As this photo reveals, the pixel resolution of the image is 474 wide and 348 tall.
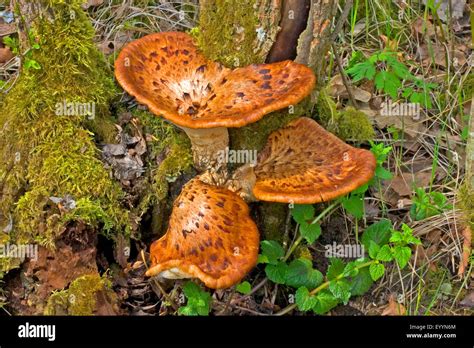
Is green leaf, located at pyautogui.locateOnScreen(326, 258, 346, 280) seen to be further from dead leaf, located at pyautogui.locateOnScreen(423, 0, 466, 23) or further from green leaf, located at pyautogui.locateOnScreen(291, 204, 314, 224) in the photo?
dead leaf, located at pyautogui.locateOnScreen(423, 0, 466, 23)

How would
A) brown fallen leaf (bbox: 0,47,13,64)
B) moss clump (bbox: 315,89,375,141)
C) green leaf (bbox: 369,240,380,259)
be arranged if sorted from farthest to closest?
brown fallen leaf (bbox: 0,47,13,64) → moss clump (bbox: 315,89,375,141) → green leaf (bbox: 369,240,380,259)

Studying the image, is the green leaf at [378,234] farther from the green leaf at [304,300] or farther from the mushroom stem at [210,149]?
the mushroom stem at [210,149]

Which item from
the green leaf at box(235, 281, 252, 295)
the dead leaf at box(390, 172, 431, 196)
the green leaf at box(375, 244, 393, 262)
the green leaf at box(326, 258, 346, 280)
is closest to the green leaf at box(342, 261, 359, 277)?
the green leaf at box(326, 258, 346, 280)

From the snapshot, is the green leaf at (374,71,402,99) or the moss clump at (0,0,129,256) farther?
the green leaf at (374,71,402,99)

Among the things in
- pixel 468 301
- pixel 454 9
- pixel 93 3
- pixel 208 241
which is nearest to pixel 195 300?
pixel 208 241

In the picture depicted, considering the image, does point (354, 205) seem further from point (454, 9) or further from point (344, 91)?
point (454, 9)
